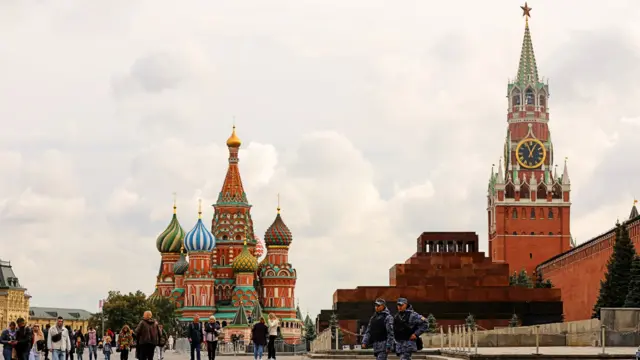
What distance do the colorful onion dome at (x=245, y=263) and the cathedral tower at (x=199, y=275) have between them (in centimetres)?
253

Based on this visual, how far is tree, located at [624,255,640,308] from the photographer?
55188 mm

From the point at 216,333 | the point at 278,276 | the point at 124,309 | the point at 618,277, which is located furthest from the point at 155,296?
the point at 216,333

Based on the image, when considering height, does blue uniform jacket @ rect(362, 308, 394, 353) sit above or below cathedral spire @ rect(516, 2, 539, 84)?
below

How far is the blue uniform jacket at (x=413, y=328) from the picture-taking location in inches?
756

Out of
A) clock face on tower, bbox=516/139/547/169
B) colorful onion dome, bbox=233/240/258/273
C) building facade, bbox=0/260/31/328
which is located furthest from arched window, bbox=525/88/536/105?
building facade, bbox=0/260/31/328

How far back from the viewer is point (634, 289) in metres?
56.3

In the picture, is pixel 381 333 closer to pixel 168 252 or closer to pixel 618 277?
pixel 618 277

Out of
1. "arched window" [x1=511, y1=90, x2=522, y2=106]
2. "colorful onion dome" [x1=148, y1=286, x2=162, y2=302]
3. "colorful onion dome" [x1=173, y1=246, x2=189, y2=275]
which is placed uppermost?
Answer: "arched window" [x1=511, y1=90, x2=522, y2=106]

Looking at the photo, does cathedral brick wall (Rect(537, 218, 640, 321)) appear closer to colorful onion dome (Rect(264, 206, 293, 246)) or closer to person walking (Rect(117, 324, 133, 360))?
colorful onion dome (Rect(264, 206, 293, 246))

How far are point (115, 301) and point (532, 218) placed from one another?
51.0 meters

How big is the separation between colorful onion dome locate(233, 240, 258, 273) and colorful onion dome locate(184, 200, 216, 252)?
284 cm

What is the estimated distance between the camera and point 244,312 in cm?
11638

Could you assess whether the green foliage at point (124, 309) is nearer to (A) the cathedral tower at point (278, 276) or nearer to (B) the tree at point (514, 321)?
(A) the cathedral tower at point (278, 276)

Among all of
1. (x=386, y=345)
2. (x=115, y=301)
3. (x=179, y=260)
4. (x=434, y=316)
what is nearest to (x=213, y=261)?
(x=179, y=260)
